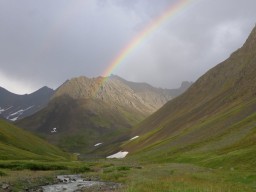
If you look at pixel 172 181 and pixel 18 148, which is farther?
pixel 18 148

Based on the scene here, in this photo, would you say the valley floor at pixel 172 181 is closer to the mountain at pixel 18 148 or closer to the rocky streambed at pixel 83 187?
the rocky streambed at pixel 83 187

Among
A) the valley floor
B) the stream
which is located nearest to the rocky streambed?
the stream

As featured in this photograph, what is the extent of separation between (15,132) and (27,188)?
128m

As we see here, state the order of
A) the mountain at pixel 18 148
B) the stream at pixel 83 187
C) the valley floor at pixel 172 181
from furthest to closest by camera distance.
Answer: the mountain at pixel 18 148 → the stream at pixel 83 187 → the valley floor at pixel 172 181

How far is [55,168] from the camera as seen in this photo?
9875 centimetres

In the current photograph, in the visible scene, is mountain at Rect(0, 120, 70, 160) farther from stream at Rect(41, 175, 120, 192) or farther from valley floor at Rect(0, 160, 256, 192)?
stream at Rect(41, 175, 120, 192)

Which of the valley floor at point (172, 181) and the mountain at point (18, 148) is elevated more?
the mountain at point (18, 148)

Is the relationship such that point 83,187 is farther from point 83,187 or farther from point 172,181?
point 172,181

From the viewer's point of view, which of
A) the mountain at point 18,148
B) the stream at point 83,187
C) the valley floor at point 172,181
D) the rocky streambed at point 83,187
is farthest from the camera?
the mountain at point 18,148

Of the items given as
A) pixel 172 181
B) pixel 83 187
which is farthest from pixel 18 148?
pixel 172 181

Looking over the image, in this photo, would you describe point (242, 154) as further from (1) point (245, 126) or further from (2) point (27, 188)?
(1) point (245, 126)

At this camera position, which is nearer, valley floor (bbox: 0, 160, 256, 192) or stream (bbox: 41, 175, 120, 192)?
valley floor (bbox: 0, 160, 256, 192)

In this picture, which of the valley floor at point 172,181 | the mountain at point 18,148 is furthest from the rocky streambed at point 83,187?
the mountain at point 18,148

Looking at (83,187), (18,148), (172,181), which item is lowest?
(172,181)
